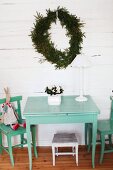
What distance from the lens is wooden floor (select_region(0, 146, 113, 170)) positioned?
2.86 metres

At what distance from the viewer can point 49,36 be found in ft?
10.1

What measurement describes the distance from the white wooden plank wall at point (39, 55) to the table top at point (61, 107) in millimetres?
203

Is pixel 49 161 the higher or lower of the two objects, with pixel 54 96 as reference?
lower

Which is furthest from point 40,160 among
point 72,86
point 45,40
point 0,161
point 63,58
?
point 45,40

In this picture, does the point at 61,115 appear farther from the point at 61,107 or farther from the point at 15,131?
the point at 15,131

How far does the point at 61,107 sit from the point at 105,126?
60 cm

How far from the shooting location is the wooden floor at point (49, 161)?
286 cm

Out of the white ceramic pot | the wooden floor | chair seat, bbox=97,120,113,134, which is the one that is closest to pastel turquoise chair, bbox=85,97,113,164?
chair seat, bbox=97,120,113,134

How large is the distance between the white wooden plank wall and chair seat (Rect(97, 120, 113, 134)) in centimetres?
24

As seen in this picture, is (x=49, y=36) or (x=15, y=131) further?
(x=49, y=36)

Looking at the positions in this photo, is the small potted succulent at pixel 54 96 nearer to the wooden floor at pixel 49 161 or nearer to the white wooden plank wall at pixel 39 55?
the white wooden plank wall at pixel 39 55

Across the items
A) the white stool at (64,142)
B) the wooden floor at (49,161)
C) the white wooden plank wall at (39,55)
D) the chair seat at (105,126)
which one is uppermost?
the white wooden plank wall at (39,55)

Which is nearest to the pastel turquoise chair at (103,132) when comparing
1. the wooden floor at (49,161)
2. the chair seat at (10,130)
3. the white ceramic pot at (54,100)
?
the wooden floor at (49,161)

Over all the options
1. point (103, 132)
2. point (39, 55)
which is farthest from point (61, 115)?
point (39, 55)
